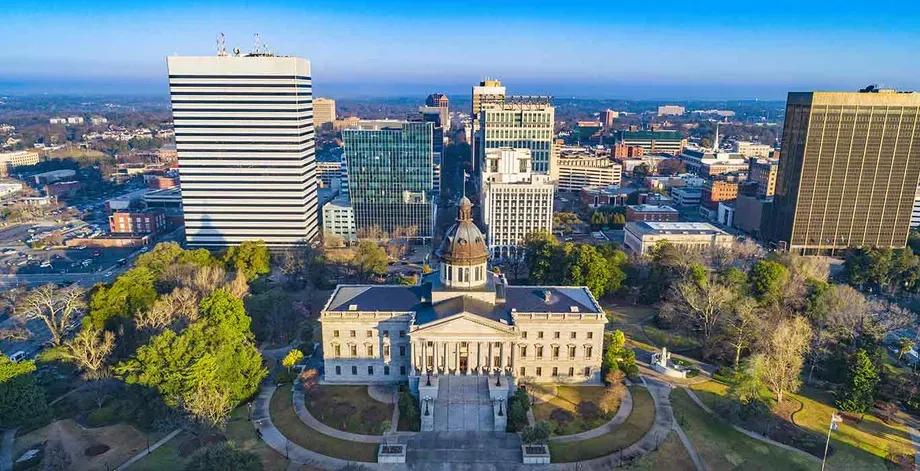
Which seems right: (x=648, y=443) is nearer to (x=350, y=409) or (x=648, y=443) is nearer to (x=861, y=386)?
(x=861, y=386)

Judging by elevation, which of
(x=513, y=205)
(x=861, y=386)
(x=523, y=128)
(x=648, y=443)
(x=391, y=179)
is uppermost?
(x=523, y=128)

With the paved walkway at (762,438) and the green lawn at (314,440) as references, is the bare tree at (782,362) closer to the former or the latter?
the paved walkway at (762,438)

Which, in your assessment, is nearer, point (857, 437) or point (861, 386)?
point (857, 437)

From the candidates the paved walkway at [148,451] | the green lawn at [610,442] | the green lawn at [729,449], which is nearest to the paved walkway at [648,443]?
the green lawn at [610,442]

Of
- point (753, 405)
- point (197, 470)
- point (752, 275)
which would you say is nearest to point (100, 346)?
point (197, 470)

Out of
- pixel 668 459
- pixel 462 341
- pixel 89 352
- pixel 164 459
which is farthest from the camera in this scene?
pixel 89 352

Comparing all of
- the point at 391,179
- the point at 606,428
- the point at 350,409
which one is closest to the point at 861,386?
the point at 606,428
